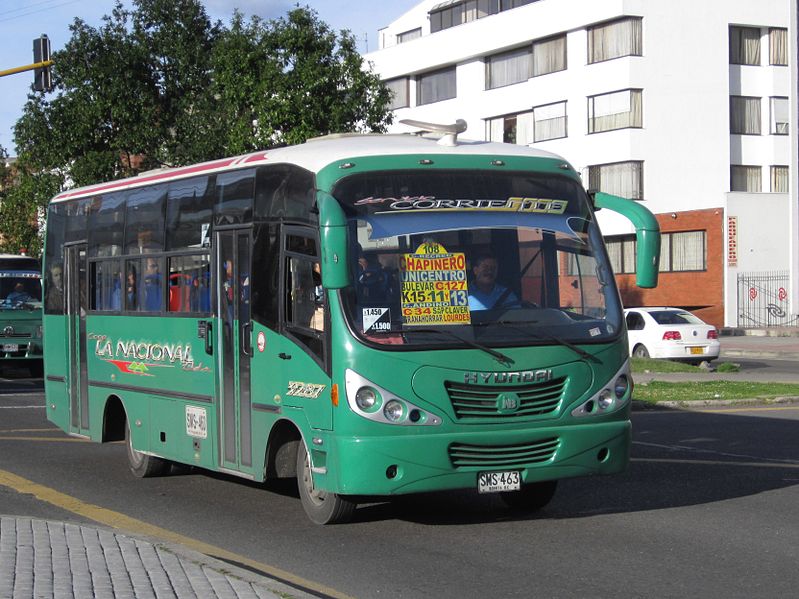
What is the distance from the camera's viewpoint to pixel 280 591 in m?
7.12

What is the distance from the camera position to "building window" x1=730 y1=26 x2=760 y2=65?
184 ft

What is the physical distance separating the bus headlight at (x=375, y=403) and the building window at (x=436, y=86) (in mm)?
54508

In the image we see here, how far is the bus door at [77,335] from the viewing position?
45.7 feet

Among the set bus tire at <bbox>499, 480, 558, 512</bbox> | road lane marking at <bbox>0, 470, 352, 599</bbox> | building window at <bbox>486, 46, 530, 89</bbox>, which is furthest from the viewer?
building window at <bbox>486, 46, 530, 89</bbox>

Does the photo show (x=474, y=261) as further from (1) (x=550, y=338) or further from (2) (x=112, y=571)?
(2) (x=112, y=571)

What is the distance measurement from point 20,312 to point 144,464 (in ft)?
52.9

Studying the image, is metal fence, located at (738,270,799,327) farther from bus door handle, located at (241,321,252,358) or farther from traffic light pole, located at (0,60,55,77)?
bus door handle, located at (241,321,252,358)

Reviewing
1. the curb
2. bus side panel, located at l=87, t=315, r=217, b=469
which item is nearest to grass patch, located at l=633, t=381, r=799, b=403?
the curb

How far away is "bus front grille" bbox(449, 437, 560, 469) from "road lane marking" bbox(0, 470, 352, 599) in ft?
5.25

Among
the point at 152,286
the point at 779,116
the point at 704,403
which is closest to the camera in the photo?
the point at 152,286

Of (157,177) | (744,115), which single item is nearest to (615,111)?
(744,115)

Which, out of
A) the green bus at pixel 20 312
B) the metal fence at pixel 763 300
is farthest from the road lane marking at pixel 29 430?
the metal fence at pixel 763 300

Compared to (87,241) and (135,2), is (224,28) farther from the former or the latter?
(87,241)

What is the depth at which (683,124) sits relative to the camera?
180ft
